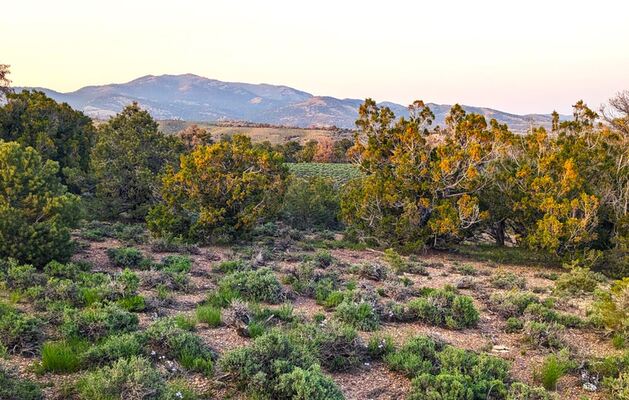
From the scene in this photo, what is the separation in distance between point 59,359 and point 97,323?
1003 millimetres

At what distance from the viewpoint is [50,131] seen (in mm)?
23922

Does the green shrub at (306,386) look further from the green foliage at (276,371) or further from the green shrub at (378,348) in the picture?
the green shrub at (378,348)

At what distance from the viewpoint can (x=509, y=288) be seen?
11711 mm

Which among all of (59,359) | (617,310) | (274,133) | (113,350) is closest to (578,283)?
(617,310)

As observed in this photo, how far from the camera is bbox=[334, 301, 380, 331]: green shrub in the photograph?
7574mm

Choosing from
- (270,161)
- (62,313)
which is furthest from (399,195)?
(62,313)

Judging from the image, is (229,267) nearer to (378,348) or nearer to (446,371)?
(378,348)

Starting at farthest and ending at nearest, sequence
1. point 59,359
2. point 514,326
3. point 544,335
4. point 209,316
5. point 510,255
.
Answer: point 510,255, point 514,326, point 544,335, point 209,316, point 59,359

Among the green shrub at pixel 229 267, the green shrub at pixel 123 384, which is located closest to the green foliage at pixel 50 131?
the green shrub at pixel 229 267

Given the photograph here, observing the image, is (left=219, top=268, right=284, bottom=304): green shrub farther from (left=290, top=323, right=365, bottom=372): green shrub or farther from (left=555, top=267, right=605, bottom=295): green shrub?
(left=555, top=267, right=605, bottom=295): green shrub

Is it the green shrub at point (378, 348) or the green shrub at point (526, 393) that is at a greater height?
the green shrub at point (526, 393)

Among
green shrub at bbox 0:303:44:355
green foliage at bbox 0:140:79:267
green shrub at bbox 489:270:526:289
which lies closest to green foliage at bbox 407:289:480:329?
green shrub at bbox 489:270:526:289

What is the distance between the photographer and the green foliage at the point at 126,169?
2003 cm

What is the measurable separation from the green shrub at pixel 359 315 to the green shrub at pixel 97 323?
10.8 ft
